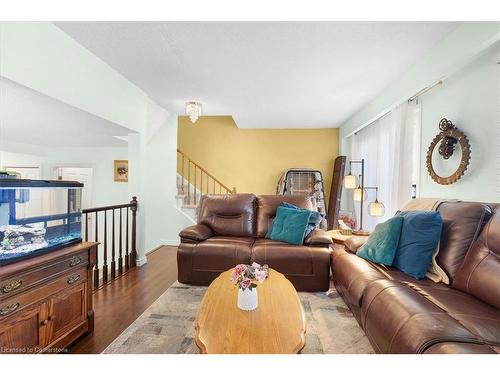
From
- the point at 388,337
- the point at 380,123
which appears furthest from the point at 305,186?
the point at 388,337

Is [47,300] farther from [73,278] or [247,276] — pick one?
[247,276]

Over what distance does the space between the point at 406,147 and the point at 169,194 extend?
3.85m

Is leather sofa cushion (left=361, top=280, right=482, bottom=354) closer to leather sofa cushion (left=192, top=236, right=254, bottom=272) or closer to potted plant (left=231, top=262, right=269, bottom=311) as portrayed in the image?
potted plant (left=231, top=262, right=269, bottom=311)

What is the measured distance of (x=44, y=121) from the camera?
2518 mm

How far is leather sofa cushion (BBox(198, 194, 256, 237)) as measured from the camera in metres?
2.96

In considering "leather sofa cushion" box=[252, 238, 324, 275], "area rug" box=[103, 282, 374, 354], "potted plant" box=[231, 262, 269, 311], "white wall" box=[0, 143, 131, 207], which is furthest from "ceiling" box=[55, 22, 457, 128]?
"area rug" box=[103, 282, 374, 354]

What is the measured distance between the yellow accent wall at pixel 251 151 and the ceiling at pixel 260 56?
6.01 ft

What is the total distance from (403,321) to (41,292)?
2053 mm

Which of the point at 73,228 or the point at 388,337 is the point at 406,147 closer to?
the point at 388,337

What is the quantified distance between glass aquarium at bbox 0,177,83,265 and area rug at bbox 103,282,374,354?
0.85m

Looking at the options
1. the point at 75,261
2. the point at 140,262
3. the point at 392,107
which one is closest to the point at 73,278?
the point at 75,261

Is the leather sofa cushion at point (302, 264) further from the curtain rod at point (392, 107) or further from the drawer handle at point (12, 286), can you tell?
the curtain rod at point (392, 107)

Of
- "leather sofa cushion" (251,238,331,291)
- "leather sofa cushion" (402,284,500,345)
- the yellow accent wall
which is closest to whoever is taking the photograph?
"leather sofa cushion" (402,284,500,345)
